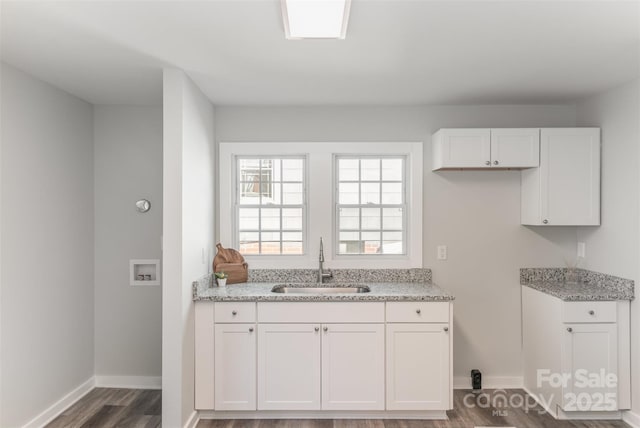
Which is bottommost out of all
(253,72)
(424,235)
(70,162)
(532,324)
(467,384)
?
(467,384)

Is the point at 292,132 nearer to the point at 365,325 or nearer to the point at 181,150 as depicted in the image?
the point at 181,150

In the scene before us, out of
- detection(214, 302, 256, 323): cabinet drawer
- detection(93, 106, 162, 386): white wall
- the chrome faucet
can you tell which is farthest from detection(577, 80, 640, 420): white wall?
detection(93, 106, 162, 386): white wall

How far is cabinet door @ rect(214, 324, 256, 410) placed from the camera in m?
3.12

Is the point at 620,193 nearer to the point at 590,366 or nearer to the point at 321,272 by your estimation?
the point at 590,366

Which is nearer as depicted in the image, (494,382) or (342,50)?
(342,50)

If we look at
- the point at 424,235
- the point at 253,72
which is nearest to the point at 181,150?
the point at 253,72

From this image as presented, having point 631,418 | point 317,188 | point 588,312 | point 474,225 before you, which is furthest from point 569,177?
point 317,188

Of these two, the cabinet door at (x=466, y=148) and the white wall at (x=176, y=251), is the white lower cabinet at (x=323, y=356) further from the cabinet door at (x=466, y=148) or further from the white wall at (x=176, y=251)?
the cabinet door at (x=466, y=148)

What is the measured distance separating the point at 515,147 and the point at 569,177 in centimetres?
48

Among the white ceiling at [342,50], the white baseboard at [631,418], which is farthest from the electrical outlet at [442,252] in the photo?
the white baseboard at [631,418]

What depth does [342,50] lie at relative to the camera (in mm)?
2510

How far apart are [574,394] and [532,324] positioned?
0.60 meters

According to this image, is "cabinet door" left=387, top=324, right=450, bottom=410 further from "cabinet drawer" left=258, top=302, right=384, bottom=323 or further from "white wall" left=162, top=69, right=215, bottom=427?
"white wall" left=162, top=69, right=215, bottom=427

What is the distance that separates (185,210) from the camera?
115 inches
